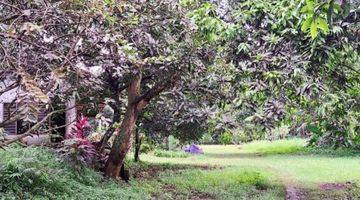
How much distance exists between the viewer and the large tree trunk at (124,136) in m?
9.06

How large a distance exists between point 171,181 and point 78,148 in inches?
159

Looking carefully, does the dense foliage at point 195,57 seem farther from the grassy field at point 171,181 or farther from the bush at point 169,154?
the bush at point 169,154

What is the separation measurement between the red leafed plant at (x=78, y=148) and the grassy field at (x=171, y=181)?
0.56ft

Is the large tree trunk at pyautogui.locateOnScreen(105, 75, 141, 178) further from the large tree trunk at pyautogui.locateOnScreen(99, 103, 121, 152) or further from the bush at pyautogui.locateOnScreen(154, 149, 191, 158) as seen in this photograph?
the bush at pyautogui.locateOnScreen(154, 149, 191, 158)

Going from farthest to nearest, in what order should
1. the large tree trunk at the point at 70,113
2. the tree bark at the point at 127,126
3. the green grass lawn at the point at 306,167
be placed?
the green grass lawn at the point at 306,167
the tree bark at the point at 127,126
the large tree trunk at the point at 70,113

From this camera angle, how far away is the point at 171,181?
11.5 m

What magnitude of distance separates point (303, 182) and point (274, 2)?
7544 mm

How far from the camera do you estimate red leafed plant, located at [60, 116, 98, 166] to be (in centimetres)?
788

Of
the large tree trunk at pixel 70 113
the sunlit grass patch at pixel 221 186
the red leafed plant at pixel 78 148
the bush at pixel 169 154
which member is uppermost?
the large tree trunk at pixel 70 113

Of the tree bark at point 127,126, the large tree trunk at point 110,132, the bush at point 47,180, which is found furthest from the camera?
the large tree trunk at point 110,132

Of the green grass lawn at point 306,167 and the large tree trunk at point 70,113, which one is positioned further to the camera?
the green grass lawn at point 306,167

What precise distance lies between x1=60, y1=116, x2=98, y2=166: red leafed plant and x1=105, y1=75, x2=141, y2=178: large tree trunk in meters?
0.46

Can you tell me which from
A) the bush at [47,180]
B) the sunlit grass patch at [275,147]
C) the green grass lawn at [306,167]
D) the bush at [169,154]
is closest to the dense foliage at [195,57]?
the bush at [47,180]

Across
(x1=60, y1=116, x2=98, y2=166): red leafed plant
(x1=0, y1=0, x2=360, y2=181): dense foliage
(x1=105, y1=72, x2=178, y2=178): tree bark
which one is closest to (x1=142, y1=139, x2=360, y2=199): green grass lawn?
(x1=0, y1=0, x2=360, y2=181): dense foliage
